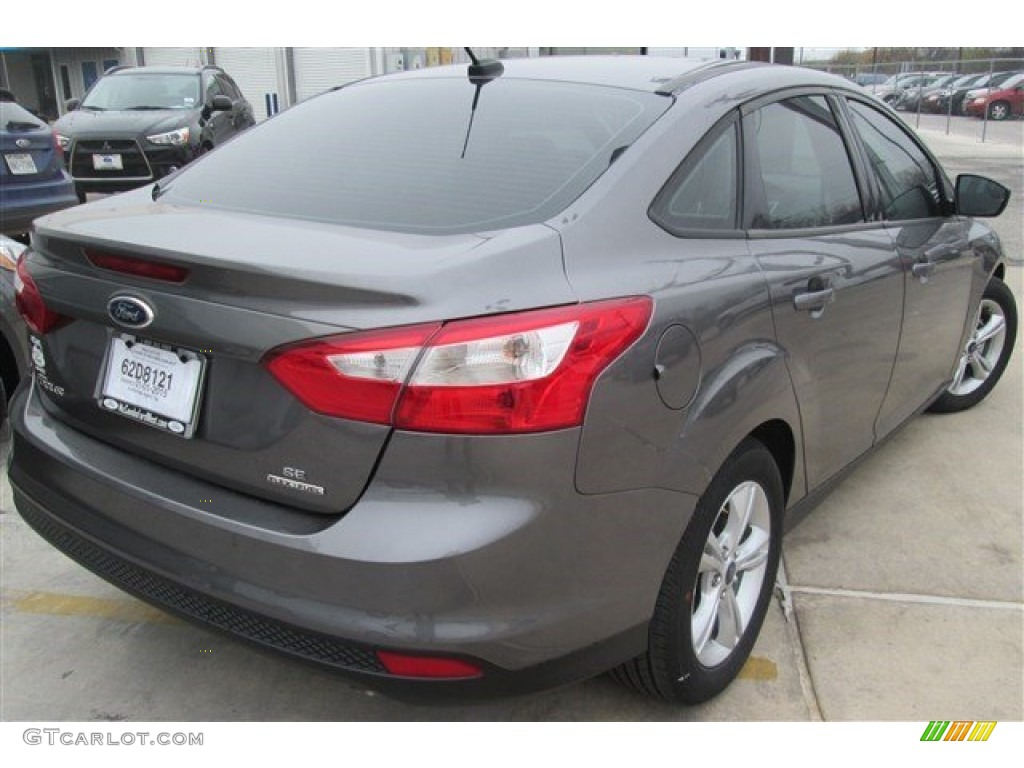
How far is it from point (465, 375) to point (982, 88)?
34842 mm

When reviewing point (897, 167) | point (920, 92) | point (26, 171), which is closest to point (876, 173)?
point (897, 167)

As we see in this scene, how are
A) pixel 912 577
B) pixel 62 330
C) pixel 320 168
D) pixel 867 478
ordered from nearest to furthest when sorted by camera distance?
pixel 62 330 → pixel 320 168 → pixel 912 577 → pixel 867 478

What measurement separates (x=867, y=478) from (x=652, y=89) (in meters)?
2.24

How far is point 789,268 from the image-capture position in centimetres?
257

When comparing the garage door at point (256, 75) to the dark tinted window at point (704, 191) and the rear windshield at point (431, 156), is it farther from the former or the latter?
the dark tinted window at point (704, 191)

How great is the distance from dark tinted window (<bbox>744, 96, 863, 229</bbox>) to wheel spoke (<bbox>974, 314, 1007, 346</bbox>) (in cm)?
201

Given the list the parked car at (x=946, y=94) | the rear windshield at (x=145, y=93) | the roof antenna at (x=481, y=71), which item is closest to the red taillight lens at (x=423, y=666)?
the roof antenna at (x=481, y=71)

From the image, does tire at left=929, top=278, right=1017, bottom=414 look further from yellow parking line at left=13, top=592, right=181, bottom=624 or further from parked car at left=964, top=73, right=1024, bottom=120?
parked car at left=964, top=73, right=1024, bottom=120

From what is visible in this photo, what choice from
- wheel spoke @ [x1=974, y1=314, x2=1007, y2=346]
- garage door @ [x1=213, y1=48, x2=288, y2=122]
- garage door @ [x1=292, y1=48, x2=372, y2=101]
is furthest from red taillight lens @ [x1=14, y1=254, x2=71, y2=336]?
garage door @ [x1=213, y1=48, x2=288, y2=122]

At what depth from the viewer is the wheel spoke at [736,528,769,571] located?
258 cm

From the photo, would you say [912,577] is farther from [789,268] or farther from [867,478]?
[789,268]

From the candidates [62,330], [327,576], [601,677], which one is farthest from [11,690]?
[601,677]
